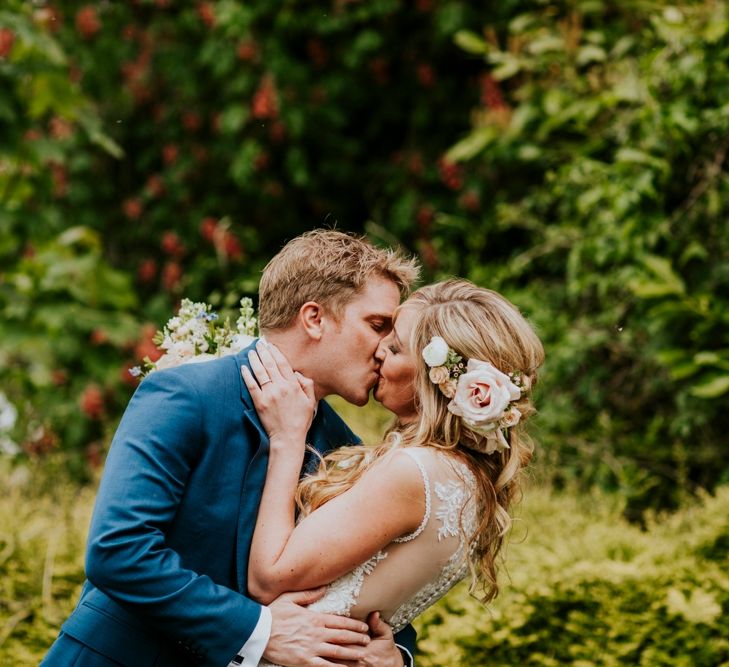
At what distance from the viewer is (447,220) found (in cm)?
696

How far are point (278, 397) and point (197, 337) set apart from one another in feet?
1.68

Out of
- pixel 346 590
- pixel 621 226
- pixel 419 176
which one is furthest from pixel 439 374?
pixel 419 176

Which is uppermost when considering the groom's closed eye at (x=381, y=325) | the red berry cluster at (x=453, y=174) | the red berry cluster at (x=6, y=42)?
the red berry cluster at (x=6, y=42)

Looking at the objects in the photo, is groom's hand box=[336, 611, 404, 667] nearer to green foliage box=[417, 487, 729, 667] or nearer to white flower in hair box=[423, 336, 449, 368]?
white flower in hair box=[423, 336, 449, 368]

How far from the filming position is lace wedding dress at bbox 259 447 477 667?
8.05 ft

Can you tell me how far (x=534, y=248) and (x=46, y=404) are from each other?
3.93 metres

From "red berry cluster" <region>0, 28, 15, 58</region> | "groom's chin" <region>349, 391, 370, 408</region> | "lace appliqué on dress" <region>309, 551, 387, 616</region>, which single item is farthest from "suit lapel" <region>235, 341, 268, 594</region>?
"red berry cluster" <region>0, 28, 15, 58</region>

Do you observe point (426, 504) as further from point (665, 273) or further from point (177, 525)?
point (665, 273)

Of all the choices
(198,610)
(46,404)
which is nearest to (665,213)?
(198,610)

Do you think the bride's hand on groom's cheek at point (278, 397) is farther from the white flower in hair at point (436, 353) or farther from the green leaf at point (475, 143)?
the green leaf at point (475, 143)

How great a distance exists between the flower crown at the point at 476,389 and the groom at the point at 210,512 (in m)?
0.26

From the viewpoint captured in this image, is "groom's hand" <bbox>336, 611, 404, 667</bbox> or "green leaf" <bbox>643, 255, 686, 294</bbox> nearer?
"groom's hand" <bbox>336, 611, 404, 667</bbox>

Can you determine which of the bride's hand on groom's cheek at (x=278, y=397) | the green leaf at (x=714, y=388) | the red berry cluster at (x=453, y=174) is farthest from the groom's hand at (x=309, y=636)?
the red berry cluster at (x=453, y=174)

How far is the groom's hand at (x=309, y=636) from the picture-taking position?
7.60ft
